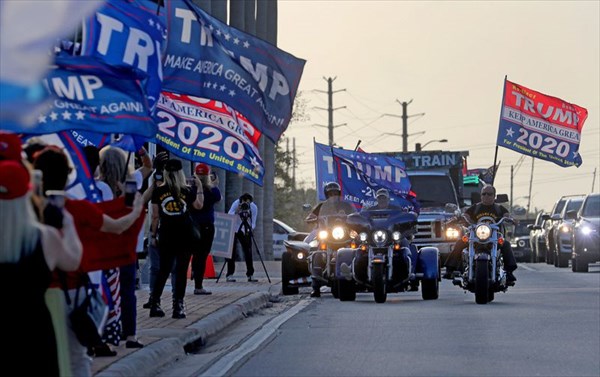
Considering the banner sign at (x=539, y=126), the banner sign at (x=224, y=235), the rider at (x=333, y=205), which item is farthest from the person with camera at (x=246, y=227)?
the banner sign at (x=539, y=126)

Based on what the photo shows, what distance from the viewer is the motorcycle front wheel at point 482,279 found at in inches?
762

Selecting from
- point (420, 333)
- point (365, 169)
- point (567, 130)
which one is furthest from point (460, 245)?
point (567, 130)

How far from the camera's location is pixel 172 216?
1485cm

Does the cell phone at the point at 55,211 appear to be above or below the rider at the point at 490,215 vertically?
below

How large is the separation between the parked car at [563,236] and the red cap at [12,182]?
3081 centimetres

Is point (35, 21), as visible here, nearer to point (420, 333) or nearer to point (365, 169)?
point (420, 333)

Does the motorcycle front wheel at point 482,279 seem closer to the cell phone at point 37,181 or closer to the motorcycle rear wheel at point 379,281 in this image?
the motorcycle rear wheel at point 379,281

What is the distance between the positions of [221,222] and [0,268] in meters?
19.0

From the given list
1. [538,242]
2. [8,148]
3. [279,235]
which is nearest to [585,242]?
[538,242]

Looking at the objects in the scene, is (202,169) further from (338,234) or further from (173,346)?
(173,346)

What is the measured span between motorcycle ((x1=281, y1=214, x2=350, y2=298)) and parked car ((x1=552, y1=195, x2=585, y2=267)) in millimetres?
14185

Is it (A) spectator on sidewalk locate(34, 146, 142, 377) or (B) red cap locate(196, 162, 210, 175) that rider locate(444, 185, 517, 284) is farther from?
(A) spectator on sidewalk locate(34, 146, 142, 377)

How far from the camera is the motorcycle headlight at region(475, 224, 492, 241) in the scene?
19422mm

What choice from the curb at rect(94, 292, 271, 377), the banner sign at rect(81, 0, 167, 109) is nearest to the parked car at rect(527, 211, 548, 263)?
the curb at rect(94, 292, 271, 377)
